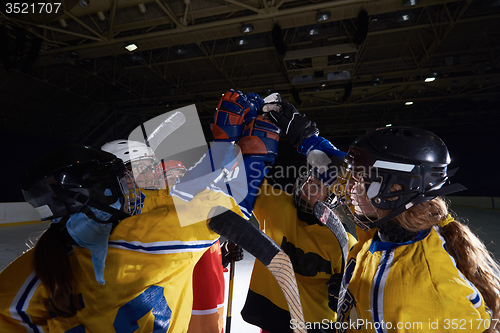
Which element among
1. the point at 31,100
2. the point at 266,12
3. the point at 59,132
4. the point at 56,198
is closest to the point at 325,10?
the point at 266,12

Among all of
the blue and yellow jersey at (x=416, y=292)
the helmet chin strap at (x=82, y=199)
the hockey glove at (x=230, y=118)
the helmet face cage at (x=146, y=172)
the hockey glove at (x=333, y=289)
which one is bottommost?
the hockey glove at (x=333, y=289)

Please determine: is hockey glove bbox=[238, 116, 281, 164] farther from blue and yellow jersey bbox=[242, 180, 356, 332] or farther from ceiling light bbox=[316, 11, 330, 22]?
ceiling light bbox=[316, 11, 330, 22]

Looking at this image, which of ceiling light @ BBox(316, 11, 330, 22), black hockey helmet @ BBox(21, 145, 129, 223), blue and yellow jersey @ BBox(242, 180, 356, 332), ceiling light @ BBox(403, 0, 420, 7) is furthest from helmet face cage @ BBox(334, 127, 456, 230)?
ceiling light @ BBox(403, 0, 420, 7)

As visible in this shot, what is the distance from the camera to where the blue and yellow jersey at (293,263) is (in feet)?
4.68

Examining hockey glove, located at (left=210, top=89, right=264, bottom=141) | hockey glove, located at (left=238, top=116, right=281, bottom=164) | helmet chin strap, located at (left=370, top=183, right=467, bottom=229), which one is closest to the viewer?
helmet chin strap, located at (left=370, top=183, right=467, bottom=229)

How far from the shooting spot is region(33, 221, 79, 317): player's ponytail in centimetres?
82

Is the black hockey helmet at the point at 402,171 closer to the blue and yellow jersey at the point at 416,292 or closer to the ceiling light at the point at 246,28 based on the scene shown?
the blue and yellow jersey at the point at 416,292

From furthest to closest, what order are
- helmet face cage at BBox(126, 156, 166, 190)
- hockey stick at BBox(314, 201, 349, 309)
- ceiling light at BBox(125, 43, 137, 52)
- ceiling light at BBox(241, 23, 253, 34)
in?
ceiling light at BBox(125, 43, 137, 52) → ceiling light at BBox(241, 23, 253, 34) → helmet face cage at BBox(126, 156, 166, 190) → hockey stick at BBox(314, 201, 349, 309)

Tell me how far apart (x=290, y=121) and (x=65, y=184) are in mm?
1037

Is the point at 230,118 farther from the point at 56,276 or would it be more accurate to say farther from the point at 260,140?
the point at 56,276

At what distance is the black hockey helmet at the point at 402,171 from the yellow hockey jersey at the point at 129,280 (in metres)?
0.62

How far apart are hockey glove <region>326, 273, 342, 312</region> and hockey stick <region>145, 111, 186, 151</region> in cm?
194

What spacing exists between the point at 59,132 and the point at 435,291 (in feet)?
56.6

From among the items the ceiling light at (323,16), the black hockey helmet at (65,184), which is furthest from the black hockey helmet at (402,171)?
the ceiling light at (323,16)
